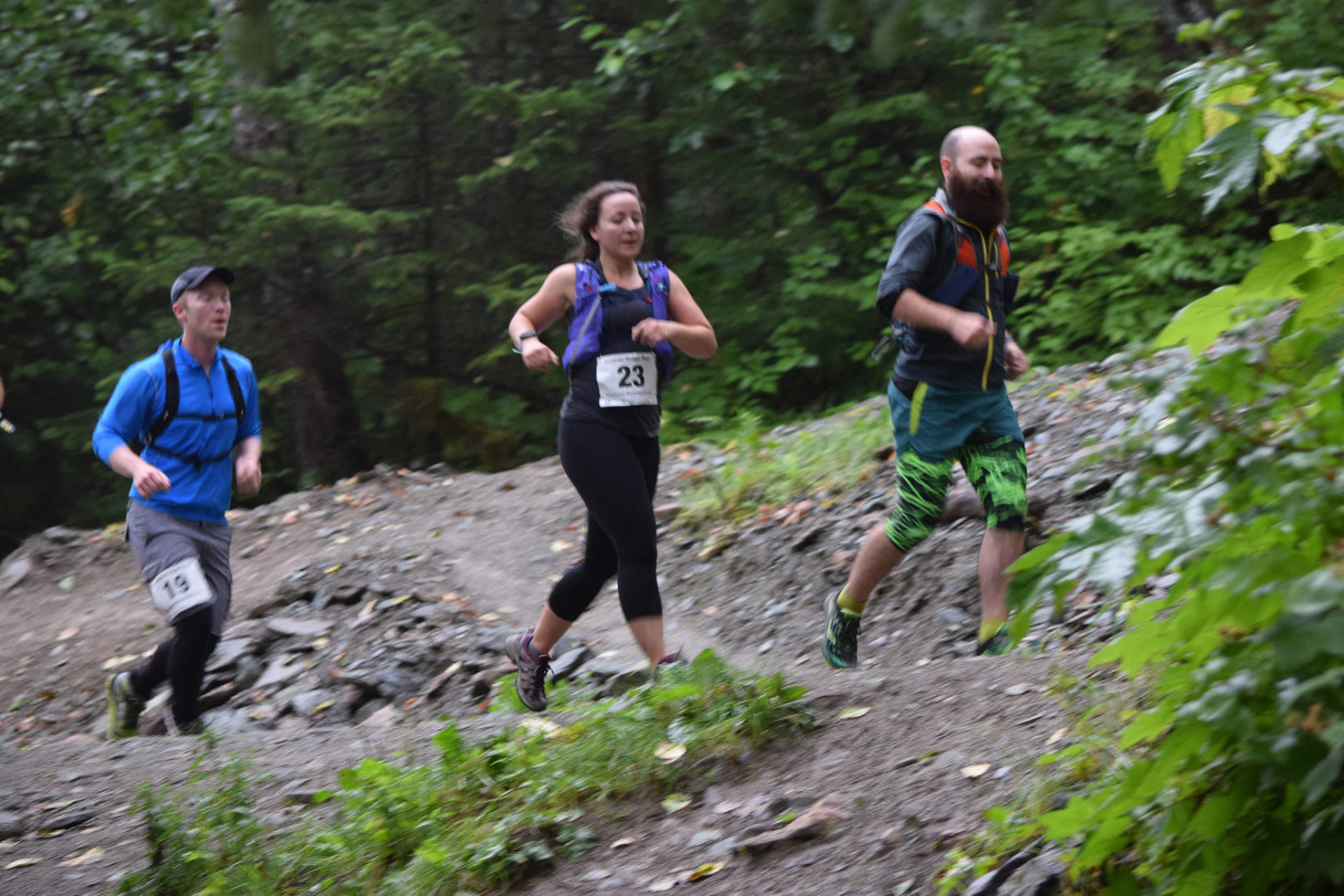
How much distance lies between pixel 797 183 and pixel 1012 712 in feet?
36.3

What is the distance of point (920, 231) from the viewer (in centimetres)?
468

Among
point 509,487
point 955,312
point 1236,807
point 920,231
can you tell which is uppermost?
point 920,231

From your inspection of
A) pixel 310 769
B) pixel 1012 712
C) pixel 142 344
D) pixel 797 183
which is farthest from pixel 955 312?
pixel 142 344

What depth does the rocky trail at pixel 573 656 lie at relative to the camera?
352 cm

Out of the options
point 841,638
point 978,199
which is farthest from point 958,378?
point 841,638

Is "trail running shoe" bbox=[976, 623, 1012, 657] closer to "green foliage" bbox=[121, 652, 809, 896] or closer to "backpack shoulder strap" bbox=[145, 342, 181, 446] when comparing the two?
"green foliage" bbox=[121, 652, 809, 896]

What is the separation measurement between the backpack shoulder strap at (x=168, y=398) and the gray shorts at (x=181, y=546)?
371 millimetres

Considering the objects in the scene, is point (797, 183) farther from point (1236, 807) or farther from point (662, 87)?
point (1236, 807)

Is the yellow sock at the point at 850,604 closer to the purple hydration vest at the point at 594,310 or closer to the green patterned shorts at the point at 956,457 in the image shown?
the green patterned shorts at the point at 956,457

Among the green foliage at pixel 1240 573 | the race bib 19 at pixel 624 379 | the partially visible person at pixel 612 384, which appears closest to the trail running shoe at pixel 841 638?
the partially visible person at pixel 612 384

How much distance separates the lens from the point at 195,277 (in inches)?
231

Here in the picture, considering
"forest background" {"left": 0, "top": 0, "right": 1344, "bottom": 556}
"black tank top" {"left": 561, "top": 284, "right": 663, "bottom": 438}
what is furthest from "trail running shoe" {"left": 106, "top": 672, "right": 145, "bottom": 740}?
"forest background" {"left": 0, "top": 0, "right": 1344, "bottom": 556}

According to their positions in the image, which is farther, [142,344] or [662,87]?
[142,344]

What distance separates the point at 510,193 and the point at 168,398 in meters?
9.77
